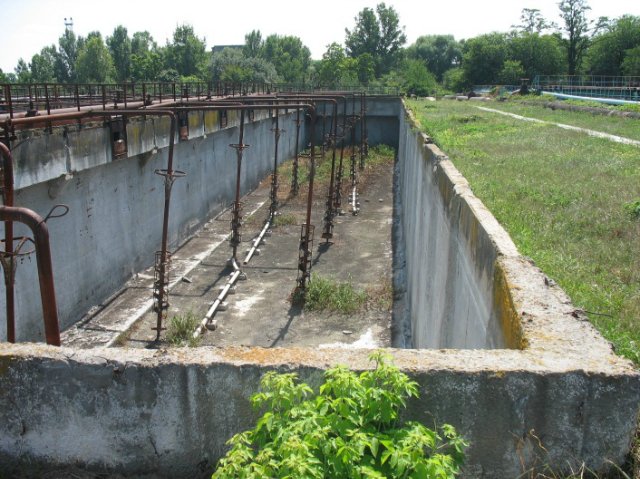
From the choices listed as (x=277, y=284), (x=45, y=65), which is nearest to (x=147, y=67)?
(x=45, y=65)

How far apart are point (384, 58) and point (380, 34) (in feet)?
13.3

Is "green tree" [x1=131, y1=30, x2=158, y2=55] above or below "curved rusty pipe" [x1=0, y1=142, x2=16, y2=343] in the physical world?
above

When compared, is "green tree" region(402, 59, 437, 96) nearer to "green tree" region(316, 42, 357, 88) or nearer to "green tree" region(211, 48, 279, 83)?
"green tree" region(316, 42, 357, 88)

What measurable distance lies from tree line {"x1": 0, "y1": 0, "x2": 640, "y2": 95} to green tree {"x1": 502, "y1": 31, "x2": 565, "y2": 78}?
0.11 meters

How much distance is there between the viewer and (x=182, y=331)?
38.9 feet

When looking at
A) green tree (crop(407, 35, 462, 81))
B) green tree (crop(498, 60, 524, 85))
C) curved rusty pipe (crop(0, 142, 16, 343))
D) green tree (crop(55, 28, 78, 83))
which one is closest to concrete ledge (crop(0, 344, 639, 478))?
curved rusty pipe (crop(0, 142, 16, 343))

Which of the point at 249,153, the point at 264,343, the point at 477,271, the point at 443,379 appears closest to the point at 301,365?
the point at 443,379

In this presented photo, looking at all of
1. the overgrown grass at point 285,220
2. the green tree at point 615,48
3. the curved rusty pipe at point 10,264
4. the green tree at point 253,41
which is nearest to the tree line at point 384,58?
the green tree at point 615,48

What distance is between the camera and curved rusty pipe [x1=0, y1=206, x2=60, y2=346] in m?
4.45

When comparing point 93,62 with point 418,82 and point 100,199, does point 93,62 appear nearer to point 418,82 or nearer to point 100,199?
point 418,82

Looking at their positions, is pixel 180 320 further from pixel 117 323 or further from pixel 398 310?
pixel 398 310

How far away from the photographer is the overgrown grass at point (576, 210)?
467cm

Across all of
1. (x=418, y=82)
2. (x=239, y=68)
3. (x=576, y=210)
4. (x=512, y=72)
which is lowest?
(x=576, y=210)

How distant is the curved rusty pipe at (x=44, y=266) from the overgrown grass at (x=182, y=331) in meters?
6.88
